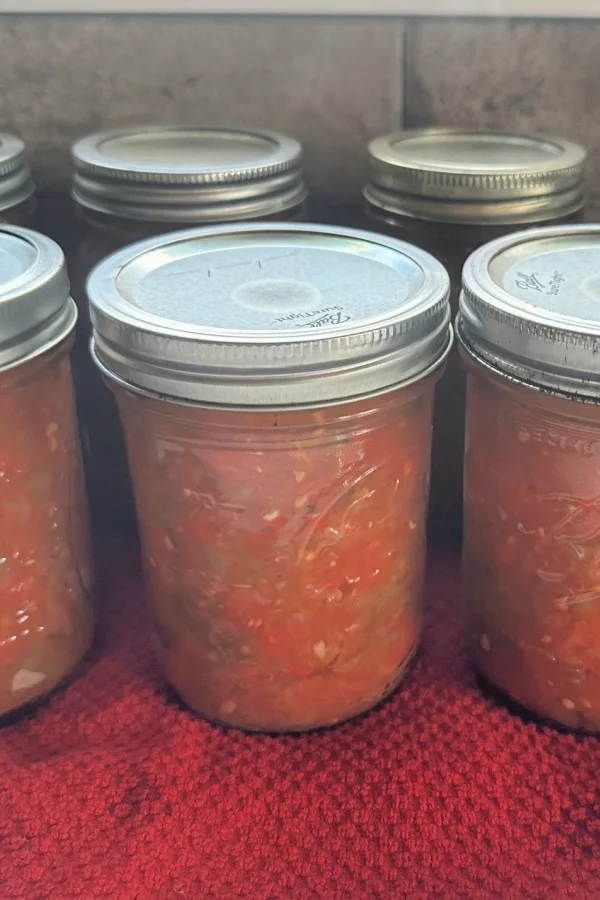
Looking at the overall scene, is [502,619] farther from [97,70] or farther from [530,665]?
[97,70]

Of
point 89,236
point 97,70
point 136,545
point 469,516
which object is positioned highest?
point 97,70

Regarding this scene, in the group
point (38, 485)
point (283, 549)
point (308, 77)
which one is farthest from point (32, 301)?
point (308, 77)

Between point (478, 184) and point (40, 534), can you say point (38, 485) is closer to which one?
point (40, 534)

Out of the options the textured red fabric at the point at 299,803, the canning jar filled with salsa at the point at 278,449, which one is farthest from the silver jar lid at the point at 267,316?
the textured red fabric at the point at 299,803

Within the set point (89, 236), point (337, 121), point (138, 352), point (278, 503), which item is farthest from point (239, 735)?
point (337, 121)

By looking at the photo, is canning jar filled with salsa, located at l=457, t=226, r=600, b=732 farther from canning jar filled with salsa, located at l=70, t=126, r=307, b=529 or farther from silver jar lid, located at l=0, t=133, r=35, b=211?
silver jar lid, located at l=0, t=133, r=35, b=211

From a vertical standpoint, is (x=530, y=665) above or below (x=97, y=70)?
below

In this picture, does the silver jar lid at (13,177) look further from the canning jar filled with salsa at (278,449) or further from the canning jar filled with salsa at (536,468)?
the canning jar filled with salsa at (536,468)
